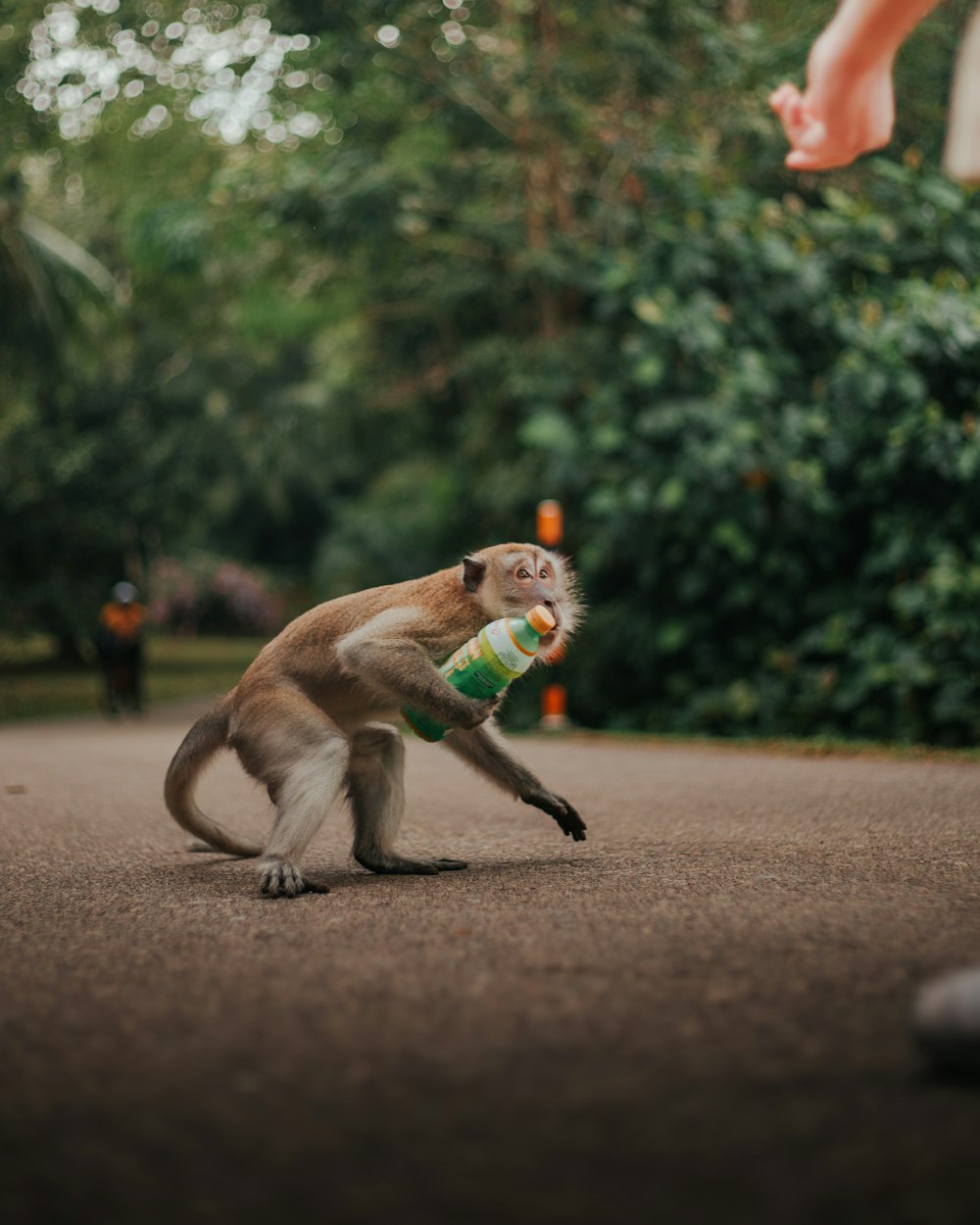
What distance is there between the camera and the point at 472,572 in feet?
17.7

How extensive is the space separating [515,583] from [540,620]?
361 millimetres

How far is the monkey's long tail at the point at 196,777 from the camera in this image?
5.48 meters

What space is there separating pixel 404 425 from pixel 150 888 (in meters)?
15.0

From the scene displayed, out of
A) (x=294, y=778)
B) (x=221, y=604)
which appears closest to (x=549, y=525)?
(x=294, y=778)

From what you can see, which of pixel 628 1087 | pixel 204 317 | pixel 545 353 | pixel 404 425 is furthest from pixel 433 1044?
pixel 204 317

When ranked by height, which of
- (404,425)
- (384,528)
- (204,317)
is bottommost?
(384,528)

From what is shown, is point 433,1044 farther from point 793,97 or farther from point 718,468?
point 718,468

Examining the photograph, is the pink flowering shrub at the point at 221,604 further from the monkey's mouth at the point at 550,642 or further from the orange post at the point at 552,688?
the monkey's mouth at the point at 550,642

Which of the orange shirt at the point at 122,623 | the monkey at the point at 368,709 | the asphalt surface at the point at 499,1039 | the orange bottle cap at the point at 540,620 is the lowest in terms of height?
the orange shirt at the point at 122,623

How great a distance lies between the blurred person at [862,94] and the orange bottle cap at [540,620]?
170cm

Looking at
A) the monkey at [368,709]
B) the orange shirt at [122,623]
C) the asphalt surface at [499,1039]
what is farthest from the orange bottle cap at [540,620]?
the orange shirt at [122,623]

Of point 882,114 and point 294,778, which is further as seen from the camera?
point 294,778

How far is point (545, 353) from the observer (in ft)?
46.0

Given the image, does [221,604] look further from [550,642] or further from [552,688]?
[550,642]
